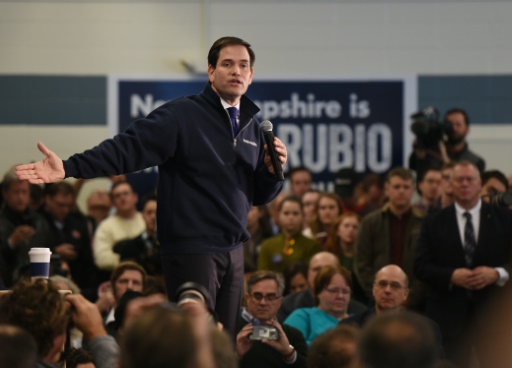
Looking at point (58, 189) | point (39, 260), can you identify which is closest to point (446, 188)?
point (58, 189)

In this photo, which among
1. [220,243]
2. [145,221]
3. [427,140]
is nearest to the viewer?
[220,243]

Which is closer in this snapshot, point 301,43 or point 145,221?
point 145,221

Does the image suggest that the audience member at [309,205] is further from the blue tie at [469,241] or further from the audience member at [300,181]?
the blue tie at [469,241]

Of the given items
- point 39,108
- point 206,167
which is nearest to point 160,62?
point 39,108

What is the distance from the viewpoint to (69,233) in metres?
9.01

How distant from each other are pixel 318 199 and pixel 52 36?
369cm

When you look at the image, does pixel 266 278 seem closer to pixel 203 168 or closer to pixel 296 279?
pixel 296 279

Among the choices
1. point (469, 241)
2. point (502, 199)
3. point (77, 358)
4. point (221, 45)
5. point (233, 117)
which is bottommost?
point (77, 358)

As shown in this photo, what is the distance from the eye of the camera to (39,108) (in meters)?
11.6

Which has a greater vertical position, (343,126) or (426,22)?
(426,22)

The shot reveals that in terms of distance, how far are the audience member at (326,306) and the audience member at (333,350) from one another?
3.38 m

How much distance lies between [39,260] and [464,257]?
357cm

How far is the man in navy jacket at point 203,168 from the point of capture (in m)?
4.62

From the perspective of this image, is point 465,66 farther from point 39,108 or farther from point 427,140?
point 39,108
